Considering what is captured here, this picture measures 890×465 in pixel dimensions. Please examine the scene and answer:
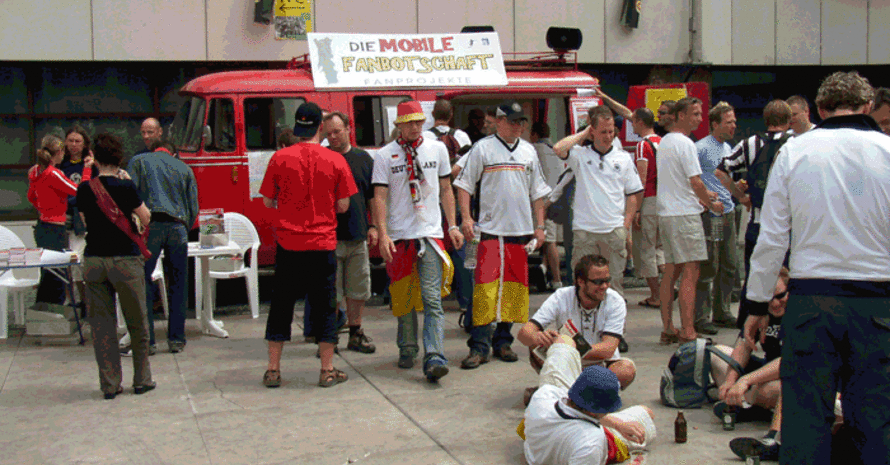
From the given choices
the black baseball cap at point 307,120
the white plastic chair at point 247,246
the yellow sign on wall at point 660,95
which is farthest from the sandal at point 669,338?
the yellow sign on wall at point 660,95

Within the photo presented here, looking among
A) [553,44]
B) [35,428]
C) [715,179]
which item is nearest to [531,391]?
[35,428]

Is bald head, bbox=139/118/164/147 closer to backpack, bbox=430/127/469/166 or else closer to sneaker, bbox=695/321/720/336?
backpack, bbox=430/127/469/166

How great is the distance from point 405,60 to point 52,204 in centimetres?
404

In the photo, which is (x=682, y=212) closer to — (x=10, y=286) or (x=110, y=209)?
(x=110, y=209)

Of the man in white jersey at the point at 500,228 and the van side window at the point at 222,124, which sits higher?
the van side window at the point at 222,124

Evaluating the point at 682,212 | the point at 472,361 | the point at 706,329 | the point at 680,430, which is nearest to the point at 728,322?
the point at 706,329

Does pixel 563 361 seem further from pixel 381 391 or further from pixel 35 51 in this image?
pixel 35 51

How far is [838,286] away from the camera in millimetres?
3756

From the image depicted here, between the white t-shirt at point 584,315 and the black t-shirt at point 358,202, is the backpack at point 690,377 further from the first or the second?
the black t-shirt at point 358,202

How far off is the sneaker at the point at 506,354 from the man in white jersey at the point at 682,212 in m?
1.42

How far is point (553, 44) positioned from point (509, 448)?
24.2ft

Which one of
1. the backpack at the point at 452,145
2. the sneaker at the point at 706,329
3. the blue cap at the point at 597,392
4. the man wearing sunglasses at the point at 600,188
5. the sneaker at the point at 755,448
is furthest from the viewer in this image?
the backpack at the point at 452,145

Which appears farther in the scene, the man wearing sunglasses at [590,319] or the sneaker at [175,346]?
the sneaker at [175,346]

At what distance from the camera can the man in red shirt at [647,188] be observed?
A: 893cm
